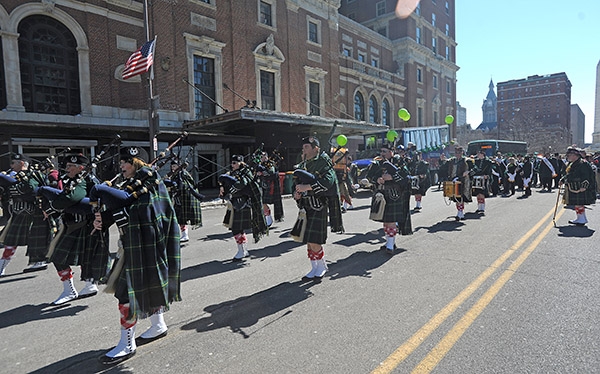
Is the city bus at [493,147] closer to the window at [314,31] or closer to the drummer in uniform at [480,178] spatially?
the window at [314,31]

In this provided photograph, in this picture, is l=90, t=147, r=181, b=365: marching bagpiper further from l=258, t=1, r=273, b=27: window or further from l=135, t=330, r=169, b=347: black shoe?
l=258, t=1, r=273, b=27: window

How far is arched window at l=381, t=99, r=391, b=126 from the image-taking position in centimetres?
3718

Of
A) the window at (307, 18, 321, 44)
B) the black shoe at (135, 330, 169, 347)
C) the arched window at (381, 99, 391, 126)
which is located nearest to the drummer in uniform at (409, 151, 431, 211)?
the black shoe at (135, 330, 169, 347)

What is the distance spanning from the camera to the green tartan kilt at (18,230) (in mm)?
5781

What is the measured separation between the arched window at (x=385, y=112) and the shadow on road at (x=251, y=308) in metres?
34.0

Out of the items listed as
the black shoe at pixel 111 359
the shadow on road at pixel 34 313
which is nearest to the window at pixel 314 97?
the shadow on road at pixel 34 313

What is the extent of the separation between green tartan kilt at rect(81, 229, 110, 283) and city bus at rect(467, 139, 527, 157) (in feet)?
113

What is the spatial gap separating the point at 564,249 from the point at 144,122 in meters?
17.2

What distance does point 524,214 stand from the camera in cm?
1115

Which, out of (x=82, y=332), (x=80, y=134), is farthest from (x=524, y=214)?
(x=80, y=134)

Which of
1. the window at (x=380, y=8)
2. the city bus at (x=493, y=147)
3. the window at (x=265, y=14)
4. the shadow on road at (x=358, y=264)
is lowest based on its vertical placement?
the shadow on road at (x=358, y=264)

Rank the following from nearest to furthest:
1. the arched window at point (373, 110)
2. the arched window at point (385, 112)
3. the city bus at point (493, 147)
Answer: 1. the city bus at point (493, 147)
2. the arched window at point (373, 110)
3. the arched window at point (385, 112)

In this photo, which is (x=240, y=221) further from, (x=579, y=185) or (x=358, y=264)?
(x=579, y=185)

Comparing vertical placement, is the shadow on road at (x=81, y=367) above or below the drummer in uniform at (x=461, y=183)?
below
